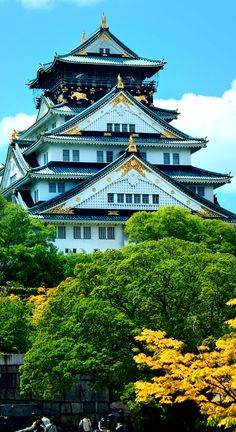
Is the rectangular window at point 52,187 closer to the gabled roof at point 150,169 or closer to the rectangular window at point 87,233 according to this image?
the gabled roof at point 150,169

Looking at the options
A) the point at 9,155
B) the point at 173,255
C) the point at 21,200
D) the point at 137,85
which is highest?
the point at 137,85

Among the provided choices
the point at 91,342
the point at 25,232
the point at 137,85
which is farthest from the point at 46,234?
the point at 137,85

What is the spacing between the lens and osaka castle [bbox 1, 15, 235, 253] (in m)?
82.2

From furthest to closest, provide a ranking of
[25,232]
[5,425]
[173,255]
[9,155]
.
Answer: [9,155]
[25,232]
[173,255]
[5,425]

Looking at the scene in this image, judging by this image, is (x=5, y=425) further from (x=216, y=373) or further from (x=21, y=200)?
(x=21, y=200)

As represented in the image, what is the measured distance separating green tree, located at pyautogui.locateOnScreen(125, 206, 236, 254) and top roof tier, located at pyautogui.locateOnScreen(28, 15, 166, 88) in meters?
28.1

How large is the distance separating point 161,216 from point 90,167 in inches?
818

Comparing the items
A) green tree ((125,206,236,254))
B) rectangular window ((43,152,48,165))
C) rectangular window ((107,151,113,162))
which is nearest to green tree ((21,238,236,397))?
green tree ((125,206,236,254))

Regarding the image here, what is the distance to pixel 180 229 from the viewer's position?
6750cm

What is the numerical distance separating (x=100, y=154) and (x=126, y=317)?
168 ft

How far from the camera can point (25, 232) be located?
66.1 metres

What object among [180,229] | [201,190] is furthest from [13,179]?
[180,229]

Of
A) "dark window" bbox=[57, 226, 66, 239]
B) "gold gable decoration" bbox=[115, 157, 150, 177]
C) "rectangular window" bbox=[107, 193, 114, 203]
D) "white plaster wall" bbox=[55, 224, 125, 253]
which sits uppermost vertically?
"gold gable decoration" bbox=[115, 157, 150, 177]

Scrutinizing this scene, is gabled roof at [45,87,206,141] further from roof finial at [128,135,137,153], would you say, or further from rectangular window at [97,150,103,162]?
roof finial at [128,135,137,153]
